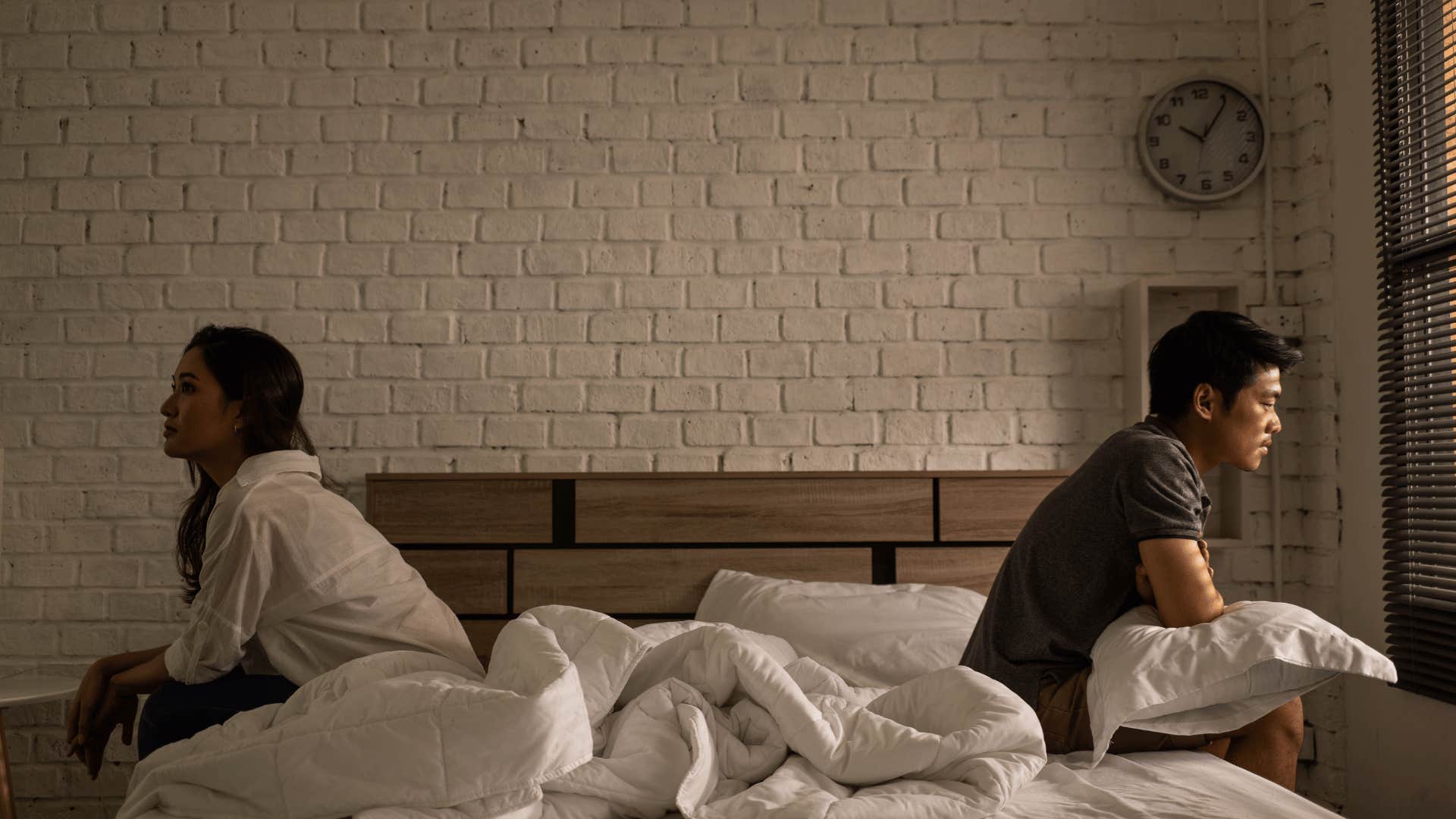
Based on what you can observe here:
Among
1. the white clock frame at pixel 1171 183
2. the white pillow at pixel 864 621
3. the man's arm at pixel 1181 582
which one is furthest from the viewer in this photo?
the white clock frame at pixel 1171 183

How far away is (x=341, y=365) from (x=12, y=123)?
3.80 feet

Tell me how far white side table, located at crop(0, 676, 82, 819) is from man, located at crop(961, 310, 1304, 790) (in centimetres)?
205

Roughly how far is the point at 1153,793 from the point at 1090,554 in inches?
18.2

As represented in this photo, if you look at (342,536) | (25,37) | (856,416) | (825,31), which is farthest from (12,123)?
(856,416)

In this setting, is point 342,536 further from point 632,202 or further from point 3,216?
point 3,216

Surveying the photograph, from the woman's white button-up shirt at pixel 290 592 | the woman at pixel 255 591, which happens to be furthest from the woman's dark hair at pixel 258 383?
the woman's white button-up shirt at pixel 290 592

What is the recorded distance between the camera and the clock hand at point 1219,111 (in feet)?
9.55

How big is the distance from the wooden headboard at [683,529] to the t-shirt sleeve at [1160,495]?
1.02 m

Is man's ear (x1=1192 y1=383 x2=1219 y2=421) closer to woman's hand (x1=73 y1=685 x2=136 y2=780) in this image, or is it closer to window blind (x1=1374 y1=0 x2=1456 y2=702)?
window blind (x1=1374 y1=0 x2=1456 y2=702)

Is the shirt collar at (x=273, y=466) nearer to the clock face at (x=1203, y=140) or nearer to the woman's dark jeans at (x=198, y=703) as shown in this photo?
the woman's dark jeans at (x=198, y=703)

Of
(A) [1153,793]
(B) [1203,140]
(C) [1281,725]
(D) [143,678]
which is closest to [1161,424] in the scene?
(C) [1281,725]

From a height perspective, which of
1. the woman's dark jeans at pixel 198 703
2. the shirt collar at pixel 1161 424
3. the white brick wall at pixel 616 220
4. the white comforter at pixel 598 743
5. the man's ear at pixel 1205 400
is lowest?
the woman's dark jeans at pixel 198 703

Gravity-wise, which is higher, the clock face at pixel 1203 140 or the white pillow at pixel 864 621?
the clock face at pixel 1203 140

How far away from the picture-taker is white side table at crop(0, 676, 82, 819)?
92.7 inches
